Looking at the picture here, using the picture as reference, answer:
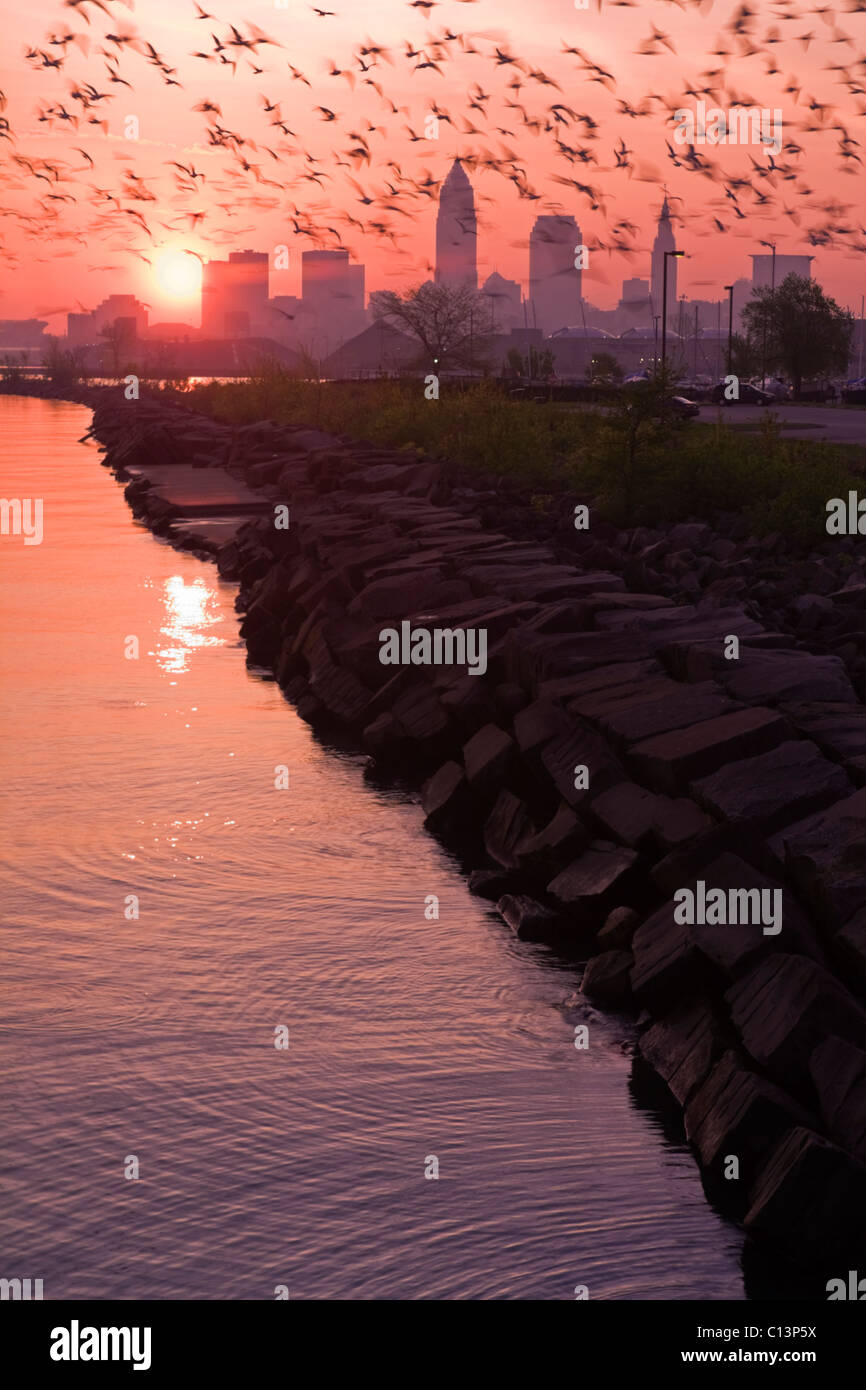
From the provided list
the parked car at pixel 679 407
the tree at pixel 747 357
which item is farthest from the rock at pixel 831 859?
the tree at pixel 747 357

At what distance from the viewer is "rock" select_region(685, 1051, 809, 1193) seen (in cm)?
665

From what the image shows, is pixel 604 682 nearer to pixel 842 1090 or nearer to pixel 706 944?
pixel 706 944

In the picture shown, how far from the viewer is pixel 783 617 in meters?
15.5

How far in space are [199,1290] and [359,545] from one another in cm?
1582

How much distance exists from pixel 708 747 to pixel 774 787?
0.71m

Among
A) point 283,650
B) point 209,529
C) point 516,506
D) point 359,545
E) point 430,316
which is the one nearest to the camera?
point 283,650

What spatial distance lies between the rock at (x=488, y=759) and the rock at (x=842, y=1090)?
539 cm

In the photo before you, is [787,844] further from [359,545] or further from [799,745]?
[359,545]

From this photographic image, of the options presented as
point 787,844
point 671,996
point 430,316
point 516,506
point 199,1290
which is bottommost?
point 199,1290

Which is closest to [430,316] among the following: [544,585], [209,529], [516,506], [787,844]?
[209,529]

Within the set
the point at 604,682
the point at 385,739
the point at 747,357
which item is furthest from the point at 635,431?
the point at 747,357

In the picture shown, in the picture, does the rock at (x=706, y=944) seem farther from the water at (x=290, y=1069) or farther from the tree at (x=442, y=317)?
the tree at (x=442, y=317)

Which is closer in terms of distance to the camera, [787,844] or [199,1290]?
[199,1290]

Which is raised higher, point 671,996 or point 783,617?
point 783,617
